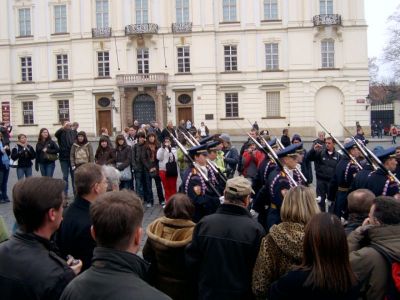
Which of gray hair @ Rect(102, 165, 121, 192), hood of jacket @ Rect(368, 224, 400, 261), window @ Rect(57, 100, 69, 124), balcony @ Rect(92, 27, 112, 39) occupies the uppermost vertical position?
balcony @ Rect(92, 27, 112, 39)

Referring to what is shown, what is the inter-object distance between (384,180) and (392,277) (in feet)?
14.0

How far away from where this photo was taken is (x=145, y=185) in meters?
13.8

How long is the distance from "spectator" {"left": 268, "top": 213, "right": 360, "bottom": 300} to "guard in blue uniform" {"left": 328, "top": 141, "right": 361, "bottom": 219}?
20.2ft

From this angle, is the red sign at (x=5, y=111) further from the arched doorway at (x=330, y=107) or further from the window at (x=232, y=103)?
the arched doorway at (x=330, y=107)

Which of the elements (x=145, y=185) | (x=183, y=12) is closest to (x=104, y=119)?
(x=183, y=12)

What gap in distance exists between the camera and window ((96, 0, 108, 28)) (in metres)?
45.5

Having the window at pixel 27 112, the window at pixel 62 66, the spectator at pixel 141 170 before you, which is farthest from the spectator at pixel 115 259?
the window at pixel 27 112

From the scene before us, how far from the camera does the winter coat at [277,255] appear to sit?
415 centimetres

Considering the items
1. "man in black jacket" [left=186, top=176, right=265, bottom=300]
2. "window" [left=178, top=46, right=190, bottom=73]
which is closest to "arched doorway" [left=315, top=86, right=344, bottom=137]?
"window" [left=178, top=46, right=190, bottom=73]

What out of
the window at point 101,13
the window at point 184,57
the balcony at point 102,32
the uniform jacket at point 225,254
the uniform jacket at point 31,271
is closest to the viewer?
the uniform jacket at point 31,271

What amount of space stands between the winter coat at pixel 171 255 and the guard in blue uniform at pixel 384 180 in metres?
3.95

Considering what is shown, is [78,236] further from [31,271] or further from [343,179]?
[343,179]

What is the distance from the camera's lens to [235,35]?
1761 inches

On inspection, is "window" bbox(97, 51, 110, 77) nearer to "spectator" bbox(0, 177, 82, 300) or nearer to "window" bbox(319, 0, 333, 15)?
"window" bbox(319, 0, 333, 15)
